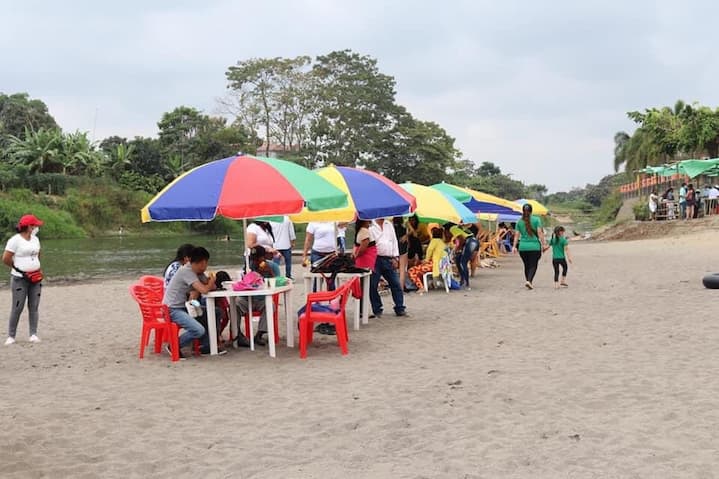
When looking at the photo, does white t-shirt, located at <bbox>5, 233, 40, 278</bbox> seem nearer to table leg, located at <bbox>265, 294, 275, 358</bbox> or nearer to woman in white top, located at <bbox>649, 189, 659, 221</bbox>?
table leg, located at <bbox>265, 294, 275, 358</bbox>

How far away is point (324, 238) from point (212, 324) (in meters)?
4.85

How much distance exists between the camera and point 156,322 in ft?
24.3

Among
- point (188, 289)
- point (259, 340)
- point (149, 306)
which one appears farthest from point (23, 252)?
point (259, 340)

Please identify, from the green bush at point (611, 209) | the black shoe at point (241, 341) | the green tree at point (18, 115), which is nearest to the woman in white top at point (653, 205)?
the green bush at point (611, 209)

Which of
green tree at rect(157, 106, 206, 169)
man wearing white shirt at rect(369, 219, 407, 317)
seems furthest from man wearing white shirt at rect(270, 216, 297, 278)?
green tree at rect(157, 106, 206, 169)

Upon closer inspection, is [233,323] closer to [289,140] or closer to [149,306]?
[149,306]

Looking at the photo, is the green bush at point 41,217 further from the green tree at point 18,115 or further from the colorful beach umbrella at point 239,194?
the colorful beach umbrella at point 239,194

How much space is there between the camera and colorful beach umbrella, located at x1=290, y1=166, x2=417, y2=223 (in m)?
8.55

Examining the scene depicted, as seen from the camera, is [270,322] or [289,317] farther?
[289,317]

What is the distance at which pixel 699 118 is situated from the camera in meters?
31.1

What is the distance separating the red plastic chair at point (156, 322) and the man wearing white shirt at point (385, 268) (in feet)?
10.3

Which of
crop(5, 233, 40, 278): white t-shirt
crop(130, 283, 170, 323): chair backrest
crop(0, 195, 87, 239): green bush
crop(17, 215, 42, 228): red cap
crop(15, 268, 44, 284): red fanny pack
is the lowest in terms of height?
crop(130, 283, 170, 323): chair backrest

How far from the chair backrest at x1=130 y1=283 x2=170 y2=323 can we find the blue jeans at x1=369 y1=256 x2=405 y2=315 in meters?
3.25

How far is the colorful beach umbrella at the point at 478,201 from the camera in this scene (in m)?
16.1
